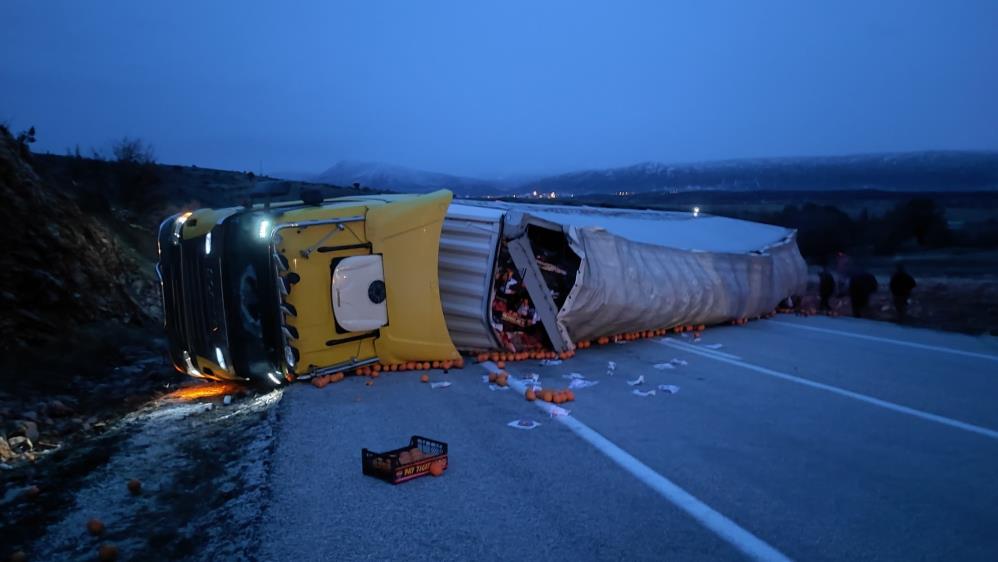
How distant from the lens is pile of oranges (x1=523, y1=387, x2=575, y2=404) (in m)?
6.85

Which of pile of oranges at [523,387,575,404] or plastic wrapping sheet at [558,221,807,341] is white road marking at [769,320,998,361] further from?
pile of oranges at [523,387,575,404]

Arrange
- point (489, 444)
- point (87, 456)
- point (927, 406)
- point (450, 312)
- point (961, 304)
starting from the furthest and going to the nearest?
point (961, 304), point (450, 312), point (927, 406), point (87, 456), point (489, 444)

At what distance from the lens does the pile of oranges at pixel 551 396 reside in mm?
6852

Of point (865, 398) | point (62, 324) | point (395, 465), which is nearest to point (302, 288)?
point (395, 465)

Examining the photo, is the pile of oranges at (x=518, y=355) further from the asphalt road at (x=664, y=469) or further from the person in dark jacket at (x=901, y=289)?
the person in dark jacket at (x=901, y=289)

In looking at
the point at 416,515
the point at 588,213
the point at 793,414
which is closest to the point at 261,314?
the point at 416,515

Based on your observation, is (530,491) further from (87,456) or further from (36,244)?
(36,244)

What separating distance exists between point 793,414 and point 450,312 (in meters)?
4.38

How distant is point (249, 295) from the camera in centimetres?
729

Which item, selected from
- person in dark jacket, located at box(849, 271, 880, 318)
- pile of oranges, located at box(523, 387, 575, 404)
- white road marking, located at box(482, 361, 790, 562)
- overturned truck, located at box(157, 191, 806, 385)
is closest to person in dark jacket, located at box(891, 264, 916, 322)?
person in dark jacket, located at box(849, 271, 880, 318)

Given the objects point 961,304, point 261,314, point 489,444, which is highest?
point 261,314

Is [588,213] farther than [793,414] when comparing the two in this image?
Yes

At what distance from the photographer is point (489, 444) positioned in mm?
5590

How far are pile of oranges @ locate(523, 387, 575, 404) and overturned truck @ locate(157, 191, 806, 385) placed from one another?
1.88 m
